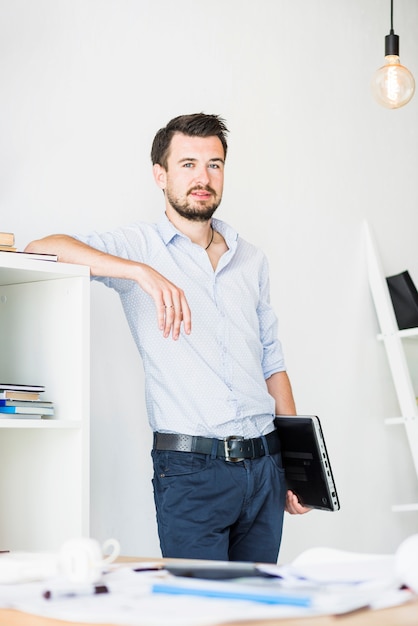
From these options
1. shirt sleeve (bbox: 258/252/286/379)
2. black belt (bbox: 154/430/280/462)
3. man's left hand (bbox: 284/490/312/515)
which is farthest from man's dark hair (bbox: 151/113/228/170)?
man's left hand (bbox: 284/490/312/515)

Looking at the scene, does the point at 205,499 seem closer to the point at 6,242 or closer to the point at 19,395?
the point at 19,395

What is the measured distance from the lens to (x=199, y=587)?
3.10ft

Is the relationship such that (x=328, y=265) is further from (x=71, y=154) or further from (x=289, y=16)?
(x=71, y=154)

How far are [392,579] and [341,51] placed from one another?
300cm

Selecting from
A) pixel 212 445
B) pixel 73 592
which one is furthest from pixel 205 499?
pixel 73 592

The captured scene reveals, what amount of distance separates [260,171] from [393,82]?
619mm

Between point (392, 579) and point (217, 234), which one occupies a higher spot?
point (217, 234)

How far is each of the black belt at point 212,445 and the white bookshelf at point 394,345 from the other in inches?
56.5

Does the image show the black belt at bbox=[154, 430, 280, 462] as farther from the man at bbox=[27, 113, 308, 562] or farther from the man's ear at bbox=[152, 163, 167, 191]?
the man's ear at bbox=[152, 163, 167, 191]

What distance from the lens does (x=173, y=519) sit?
7.22 ft

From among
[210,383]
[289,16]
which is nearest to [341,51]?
[289,16]

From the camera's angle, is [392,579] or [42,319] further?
[42,319]

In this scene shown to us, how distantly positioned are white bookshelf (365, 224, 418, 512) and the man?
1124 millimetres

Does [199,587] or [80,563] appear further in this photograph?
[80,563]
